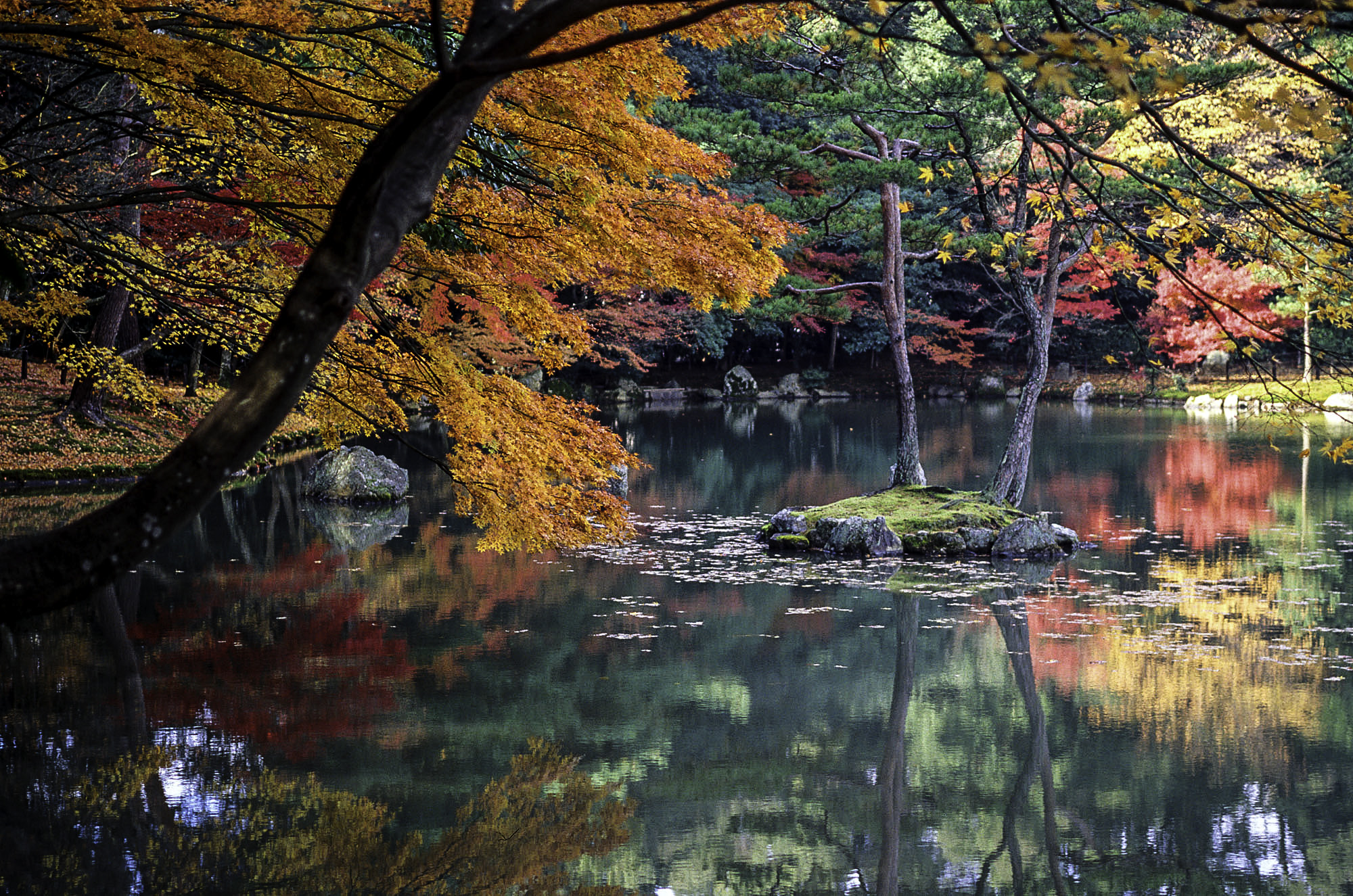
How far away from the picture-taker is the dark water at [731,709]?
5145mm

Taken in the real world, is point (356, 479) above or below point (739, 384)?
below

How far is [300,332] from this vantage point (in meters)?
3.01

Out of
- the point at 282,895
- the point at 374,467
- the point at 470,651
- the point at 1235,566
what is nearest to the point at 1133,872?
the point at 282,895

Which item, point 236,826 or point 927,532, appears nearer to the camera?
point 236,826

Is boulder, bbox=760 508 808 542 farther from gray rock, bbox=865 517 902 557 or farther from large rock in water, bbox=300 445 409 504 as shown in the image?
large rock in water, bbox=300 445 409 504

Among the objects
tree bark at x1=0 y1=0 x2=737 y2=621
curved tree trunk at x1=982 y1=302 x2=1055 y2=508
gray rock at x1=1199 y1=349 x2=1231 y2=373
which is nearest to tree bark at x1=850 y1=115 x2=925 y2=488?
curved tree trunk at x1=982 y1=302 x2=1055 y2=508

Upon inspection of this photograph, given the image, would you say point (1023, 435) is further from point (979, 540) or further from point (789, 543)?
point (789, 543)

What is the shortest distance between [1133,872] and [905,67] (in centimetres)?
1181

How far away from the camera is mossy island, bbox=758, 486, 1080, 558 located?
12094 mm

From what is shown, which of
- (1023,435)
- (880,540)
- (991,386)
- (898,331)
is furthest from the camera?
(991,386)

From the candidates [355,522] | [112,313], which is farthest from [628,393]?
[355,522]

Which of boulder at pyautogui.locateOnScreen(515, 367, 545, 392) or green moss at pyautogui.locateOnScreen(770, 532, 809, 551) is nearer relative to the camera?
green moss at pyautogui.locateOnScreen(770, 532, 809, 551)

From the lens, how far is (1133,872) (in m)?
5.02

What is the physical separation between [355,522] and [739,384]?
26.1 metres
